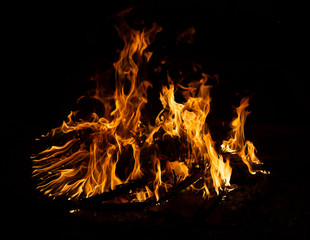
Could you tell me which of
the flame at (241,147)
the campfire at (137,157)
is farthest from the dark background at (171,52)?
the campfire at (137,157)

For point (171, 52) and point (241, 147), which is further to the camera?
point (171, 52)

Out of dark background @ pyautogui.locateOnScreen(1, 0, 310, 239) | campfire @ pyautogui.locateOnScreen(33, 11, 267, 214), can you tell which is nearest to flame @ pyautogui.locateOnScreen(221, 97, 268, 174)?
campfire @ pyautogui.locateOnScreen(33, 11, 267, 214)

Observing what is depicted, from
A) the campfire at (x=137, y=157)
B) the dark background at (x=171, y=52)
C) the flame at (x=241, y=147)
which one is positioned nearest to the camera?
the campfire at (x=137, y=157)

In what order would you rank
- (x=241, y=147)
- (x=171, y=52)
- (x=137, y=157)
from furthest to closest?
1. (x=171, y=52)
2. (x=241, y=147)
3. (x=137, y=157)

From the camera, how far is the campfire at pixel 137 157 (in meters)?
3.29

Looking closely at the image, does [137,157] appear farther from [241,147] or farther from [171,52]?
[171,52]

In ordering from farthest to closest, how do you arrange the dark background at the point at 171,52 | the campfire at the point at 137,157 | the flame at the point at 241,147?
the dark background at the point at 171,52 → the flame at the point at 241,147 → the campfire at the point at 137,157

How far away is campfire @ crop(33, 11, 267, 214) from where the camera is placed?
329 centimetres

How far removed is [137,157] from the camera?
3514 mm

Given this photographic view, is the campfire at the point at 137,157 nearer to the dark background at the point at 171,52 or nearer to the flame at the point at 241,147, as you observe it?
the flame at the point at 241,147

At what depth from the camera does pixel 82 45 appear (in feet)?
17.2

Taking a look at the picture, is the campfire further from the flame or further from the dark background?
the dark background

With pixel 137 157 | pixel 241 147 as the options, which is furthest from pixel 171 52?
pixel 137 157

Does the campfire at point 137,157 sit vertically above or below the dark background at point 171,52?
below
